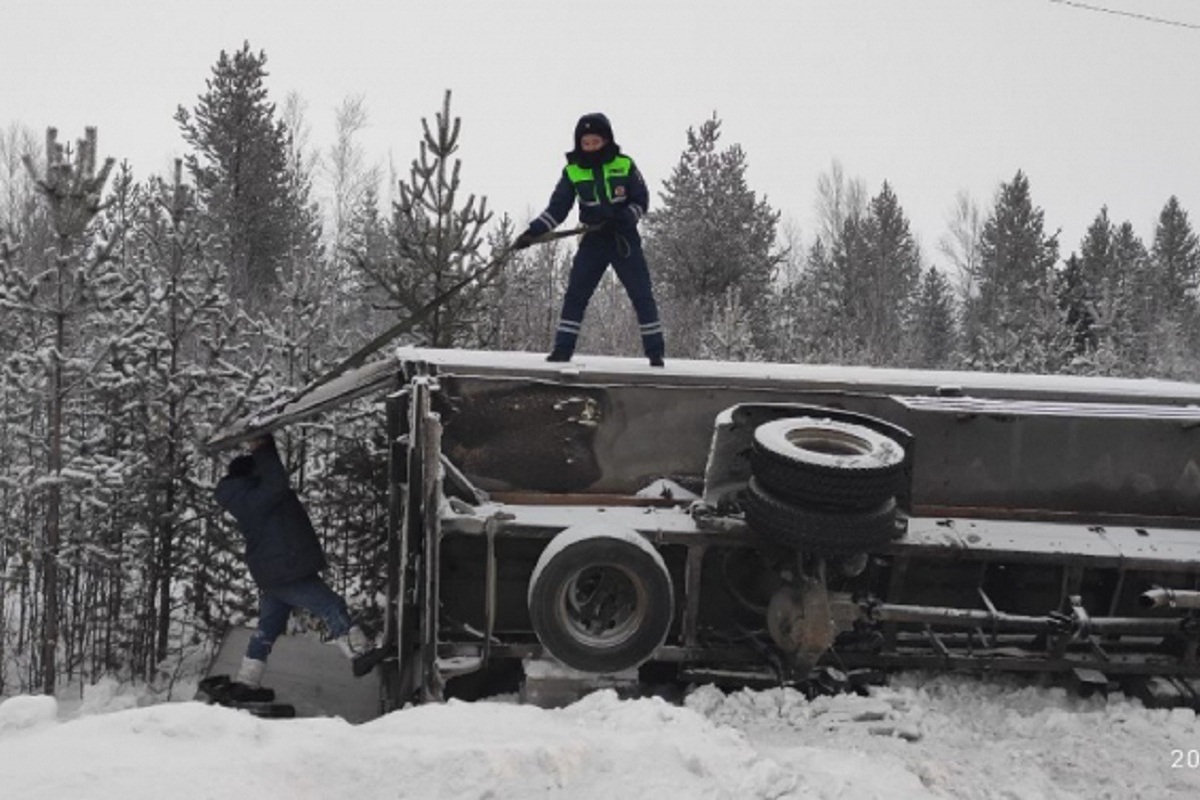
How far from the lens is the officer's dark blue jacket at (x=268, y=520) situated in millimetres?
6973

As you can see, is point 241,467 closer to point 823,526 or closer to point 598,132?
point 598,132

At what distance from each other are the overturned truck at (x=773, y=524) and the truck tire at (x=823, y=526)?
1 cm

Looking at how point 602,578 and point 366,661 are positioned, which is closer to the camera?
point 602,578

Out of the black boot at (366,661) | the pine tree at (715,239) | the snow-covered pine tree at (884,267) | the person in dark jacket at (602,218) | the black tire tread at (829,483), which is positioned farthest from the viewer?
the snow-covered pine tree at (884,267)

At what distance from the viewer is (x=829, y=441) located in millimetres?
5820

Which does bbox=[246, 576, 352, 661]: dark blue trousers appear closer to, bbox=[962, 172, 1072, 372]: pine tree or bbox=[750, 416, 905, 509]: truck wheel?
bbox=[750, 416, 905, 509]: truck wheel

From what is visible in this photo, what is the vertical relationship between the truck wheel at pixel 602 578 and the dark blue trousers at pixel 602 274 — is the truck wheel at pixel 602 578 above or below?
below

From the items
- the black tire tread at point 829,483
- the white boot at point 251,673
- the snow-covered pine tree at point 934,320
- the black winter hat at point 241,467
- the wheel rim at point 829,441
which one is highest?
the snow-covered pine tree at point 934,320

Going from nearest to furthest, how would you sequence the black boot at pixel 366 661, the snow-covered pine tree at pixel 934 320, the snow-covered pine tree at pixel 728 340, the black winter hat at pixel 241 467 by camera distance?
the black boot at pixel 366 661 < the black winter hat at pixel 241 467 < the snow-covered pine tree at pixel 728 340 < the snow-covered pine tree at pixel 934 320

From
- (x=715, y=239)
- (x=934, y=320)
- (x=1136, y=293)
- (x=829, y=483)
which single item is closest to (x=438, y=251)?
(x=829, y=483)

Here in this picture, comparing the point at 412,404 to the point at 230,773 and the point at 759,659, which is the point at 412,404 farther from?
the point at 230,773

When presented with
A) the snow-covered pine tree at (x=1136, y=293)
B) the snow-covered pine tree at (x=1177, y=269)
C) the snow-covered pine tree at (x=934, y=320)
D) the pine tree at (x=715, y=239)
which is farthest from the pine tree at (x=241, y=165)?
the snow-covered pine tree at (x=1177, y=269)

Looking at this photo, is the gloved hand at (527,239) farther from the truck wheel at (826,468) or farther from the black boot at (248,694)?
the black boot at (248,694)

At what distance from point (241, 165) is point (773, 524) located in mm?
27880
